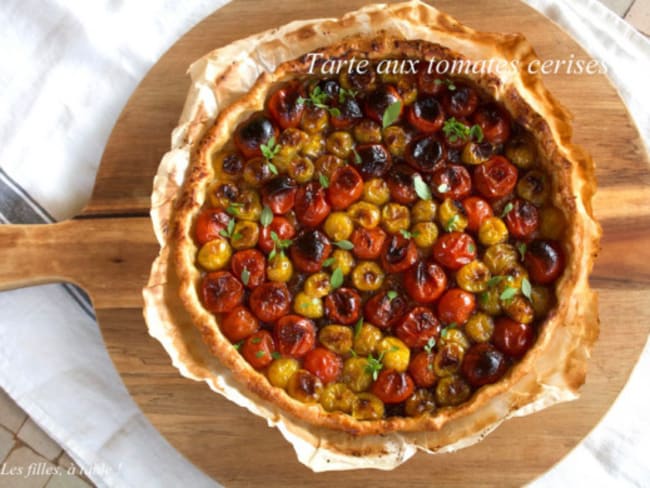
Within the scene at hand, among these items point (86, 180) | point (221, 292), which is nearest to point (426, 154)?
point (221, 292)

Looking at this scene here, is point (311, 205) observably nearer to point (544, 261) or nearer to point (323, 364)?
point (323, 364)

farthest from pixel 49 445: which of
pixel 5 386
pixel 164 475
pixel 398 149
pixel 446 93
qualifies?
pixel 446 93

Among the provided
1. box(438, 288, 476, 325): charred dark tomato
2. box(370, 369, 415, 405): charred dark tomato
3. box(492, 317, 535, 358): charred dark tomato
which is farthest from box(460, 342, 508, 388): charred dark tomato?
box(370, 369, 415, 405): charred dark tomato

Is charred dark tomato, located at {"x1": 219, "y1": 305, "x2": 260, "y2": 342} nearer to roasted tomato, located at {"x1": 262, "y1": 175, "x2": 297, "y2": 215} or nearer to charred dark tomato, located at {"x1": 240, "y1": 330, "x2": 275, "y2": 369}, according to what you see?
charred dark tomato, located at {"x1": 240, "y1": 330, "x2": 275, "y2": 369}

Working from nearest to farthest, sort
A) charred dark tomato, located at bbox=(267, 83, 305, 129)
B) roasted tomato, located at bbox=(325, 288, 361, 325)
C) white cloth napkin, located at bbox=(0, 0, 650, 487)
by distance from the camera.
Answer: roasted tomato, located at bbox=(325, 288, 361, 325) < charred dark tomato, located at bbox=(267, 83, 305, 129) < white cloth napkin, located at bbox=(0, 0, 650, 487)

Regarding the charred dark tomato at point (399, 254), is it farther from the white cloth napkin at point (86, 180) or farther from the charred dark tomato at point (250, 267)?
the white cloth napkin at point (86, 180)

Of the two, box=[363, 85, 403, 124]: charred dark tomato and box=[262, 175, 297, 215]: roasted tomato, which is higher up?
box=[363, 85, 403, 124]: charred dark tomato

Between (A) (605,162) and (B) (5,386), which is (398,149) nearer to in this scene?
(A) (605,162)
